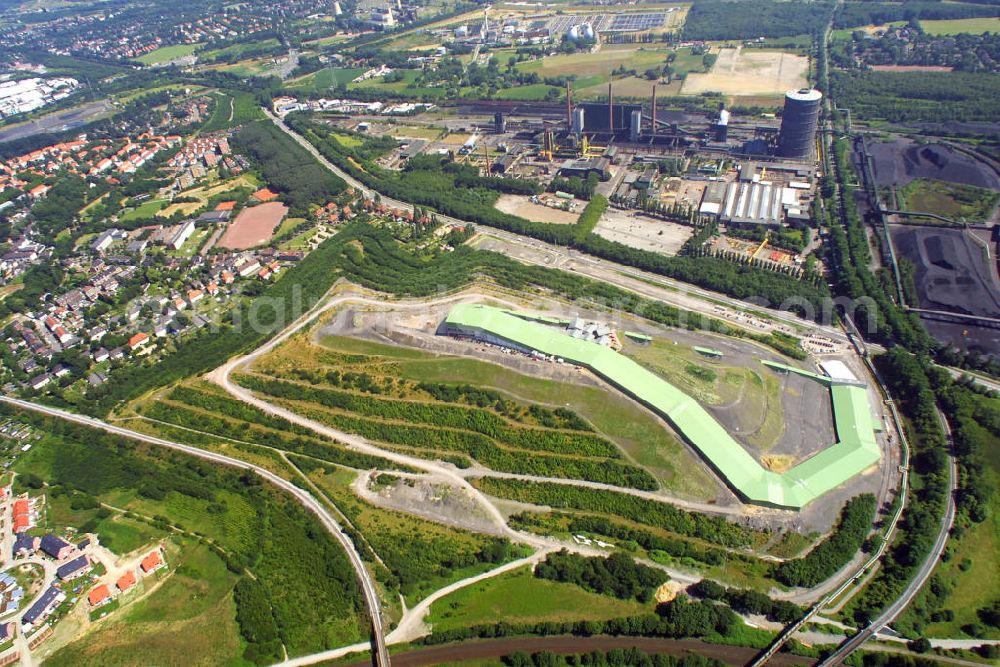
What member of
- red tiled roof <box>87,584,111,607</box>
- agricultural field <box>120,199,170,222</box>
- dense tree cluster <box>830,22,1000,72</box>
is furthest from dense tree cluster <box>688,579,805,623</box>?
dense tree cluster <box>830,22,1000,72</box>

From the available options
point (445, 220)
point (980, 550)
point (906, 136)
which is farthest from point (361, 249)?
point (906, 136)

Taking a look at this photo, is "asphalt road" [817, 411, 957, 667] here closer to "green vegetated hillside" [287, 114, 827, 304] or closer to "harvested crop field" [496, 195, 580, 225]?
"green vegetated hillside" [287, 114, 827, 304]

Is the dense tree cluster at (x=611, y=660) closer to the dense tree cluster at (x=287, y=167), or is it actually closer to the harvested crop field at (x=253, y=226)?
the harvested crop field at (x=253, y=226)

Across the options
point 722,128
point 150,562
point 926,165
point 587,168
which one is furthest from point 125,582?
point 926,165

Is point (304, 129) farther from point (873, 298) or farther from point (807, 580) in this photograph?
point (807, 580)

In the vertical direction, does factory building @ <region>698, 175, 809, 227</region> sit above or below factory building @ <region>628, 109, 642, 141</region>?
below

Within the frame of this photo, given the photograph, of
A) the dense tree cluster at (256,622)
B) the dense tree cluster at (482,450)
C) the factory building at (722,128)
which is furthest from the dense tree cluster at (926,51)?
the dense tree cluster at (256,622)
